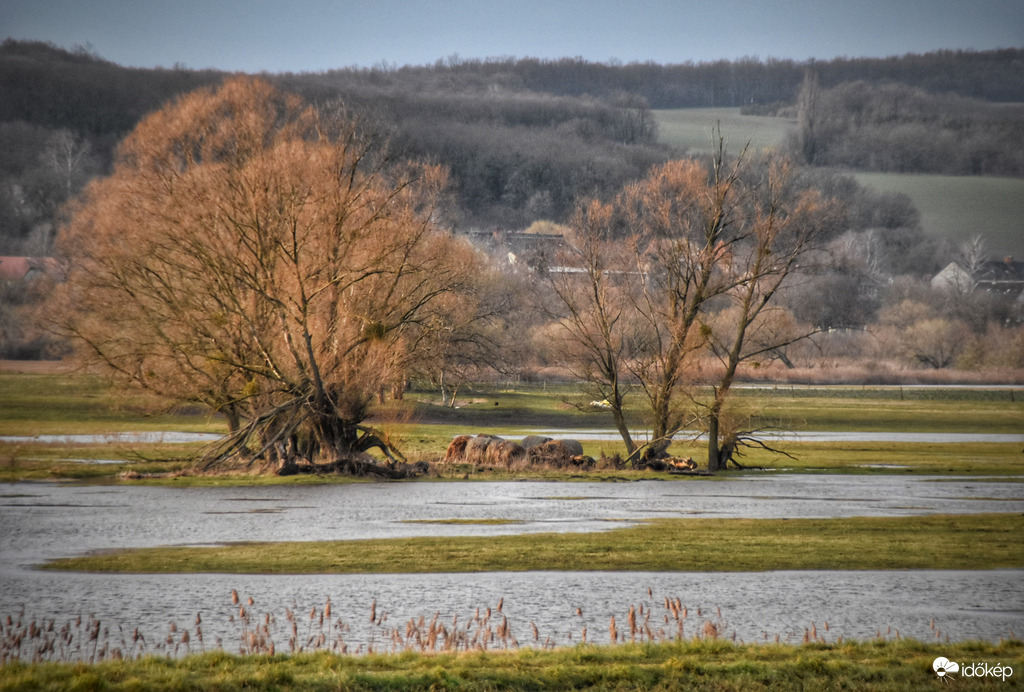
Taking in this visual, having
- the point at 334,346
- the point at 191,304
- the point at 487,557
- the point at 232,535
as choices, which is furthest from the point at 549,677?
the point at 191,304

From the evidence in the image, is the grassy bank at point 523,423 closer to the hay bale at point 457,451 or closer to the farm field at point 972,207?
the hay bale at point 457,451

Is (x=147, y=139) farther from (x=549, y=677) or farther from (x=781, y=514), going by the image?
(x=549, y=677)

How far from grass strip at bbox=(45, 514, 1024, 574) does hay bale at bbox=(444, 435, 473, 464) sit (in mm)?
16872

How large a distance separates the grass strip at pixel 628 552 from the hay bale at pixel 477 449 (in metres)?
16.3

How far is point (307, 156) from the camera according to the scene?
3747 centimetres

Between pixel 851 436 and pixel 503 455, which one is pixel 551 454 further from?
pixel 851 436

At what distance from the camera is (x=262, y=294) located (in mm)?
34844

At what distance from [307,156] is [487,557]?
23448mm

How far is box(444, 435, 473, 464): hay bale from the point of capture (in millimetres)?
38875

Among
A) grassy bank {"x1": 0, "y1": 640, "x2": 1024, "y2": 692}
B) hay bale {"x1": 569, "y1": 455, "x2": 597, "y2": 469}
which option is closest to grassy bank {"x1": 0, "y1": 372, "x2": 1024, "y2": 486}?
hay bale {"x1": 569, "y1": 455, "x2": 597, "y2": 469}

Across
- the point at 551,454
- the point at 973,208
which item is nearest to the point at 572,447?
the point at 551,454

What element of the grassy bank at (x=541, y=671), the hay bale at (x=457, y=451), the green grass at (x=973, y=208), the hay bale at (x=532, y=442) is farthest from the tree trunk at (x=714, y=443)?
the green grass at (x=973, y=208)

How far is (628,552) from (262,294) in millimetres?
20269

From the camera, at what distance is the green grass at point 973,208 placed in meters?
175
